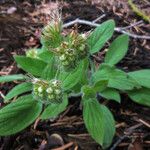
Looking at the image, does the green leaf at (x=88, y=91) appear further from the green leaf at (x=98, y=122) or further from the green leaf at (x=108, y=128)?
the green leaf at (x=108, y=128)

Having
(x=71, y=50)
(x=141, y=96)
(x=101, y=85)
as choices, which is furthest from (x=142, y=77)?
(x=71, y=50)

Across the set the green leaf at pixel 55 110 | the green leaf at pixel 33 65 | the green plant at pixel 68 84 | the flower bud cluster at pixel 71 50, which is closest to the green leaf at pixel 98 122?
the green plant at pixel 68 84

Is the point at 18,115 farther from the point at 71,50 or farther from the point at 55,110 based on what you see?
the point at 71,50

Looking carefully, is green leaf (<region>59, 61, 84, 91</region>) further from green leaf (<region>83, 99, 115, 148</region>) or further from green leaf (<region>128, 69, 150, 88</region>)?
green leaf (<region>128, 69, 150, 88</region>)

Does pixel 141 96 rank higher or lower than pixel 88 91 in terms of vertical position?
lower

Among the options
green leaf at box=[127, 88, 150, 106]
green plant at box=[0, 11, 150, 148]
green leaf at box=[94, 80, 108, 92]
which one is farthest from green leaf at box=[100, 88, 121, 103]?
green leaf at box=[94, 80, 108, 92]

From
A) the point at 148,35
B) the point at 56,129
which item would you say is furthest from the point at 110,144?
the point at 148,35
